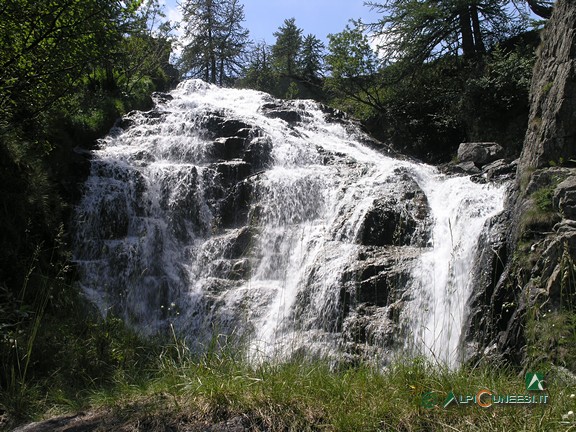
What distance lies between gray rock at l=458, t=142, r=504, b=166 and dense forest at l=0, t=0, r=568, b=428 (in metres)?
1.61

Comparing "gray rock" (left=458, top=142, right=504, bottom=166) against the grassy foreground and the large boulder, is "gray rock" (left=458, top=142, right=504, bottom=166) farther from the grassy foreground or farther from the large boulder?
the grassy foreground

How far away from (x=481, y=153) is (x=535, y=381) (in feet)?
38.4

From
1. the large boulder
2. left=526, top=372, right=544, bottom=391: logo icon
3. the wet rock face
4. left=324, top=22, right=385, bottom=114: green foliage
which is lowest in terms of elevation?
left=526, top=372, right=544, bottom=391: logo icon

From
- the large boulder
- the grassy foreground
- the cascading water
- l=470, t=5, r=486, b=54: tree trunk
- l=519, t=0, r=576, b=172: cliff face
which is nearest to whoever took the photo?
the grassy foreground

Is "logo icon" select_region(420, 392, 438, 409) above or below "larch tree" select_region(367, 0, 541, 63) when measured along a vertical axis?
below

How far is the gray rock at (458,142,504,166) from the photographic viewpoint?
1340 centimetres

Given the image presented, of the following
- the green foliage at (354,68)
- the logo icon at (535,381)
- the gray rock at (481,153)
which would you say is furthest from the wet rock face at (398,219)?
the green foliage at (354,68)

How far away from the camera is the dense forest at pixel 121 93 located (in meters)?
5.05

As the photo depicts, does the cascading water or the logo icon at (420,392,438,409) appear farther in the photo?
the cascading water

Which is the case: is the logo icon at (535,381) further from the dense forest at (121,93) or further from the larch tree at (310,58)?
the larch tree at (310,58)

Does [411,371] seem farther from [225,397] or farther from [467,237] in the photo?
[467,237]

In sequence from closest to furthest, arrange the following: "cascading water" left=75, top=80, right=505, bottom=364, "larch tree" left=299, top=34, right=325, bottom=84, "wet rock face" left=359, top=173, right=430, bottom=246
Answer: "cascading water" left=75, top=80, right=505, bottom=364
"wet rock face" left=359, top=173, right=430, bottom=246
"larch tree" left=299, top=34, right=325, bottom=84

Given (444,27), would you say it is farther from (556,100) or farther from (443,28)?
(556,100)

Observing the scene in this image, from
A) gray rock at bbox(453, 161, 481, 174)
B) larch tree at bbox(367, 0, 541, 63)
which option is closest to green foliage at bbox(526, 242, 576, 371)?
gray rock at bbox(453, 161, 481, 174)
